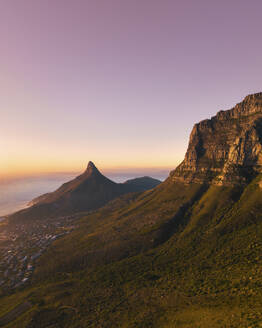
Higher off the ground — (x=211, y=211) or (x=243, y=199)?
(x=243, y=199)

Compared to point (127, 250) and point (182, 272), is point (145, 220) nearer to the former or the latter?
point (127, 250)

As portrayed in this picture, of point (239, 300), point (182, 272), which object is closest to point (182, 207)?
point (182, 272)

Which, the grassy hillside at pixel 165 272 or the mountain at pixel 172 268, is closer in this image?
the grassy hillside at pixel 165 272

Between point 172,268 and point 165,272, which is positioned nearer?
point 165,272

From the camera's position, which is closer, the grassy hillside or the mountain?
the grassy hillside
